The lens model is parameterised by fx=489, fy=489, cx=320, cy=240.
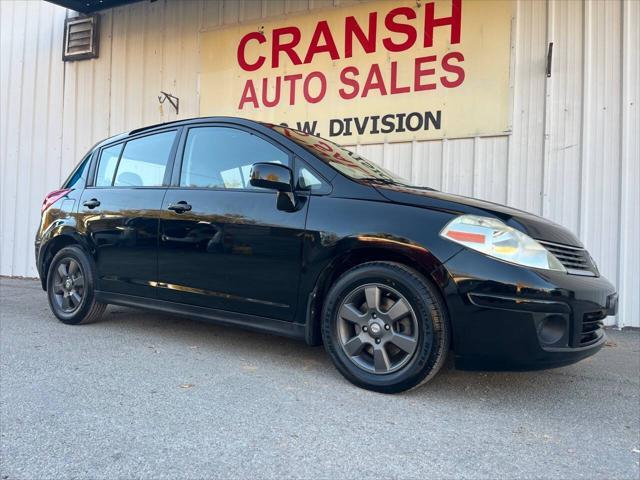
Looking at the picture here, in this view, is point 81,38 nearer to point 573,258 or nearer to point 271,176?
point 271,176

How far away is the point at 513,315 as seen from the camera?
2.52 m

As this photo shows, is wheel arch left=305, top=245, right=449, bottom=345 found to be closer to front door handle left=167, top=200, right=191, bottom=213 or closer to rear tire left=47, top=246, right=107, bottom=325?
front door handle left=167, top=200, right=191, bottom=213

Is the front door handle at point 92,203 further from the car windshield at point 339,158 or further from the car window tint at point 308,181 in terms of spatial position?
the car window tint at point 308,181

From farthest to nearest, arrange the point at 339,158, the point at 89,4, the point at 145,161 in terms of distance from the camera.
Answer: the point at 89,4, the point at 145,161, the point at 339,158

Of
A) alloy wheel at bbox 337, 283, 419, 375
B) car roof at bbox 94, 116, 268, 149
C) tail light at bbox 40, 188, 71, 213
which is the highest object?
car roof at bbox 94, 116, 268, 149

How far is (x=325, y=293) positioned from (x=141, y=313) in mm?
2935

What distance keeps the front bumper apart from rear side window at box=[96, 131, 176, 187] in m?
2.54

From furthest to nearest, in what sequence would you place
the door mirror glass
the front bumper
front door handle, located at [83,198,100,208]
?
front door handle, located at [83,198,100,208] < the door mirror glass < the front bumper

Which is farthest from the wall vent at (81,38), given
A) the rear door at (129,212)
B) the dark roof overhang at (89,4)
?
the rear door at (129,212)

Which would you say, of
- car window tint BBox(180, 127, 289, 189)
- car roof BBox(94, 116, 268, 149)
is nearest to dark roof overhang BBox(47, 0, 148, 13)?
car roof BBox(94, 116, 268, 149)

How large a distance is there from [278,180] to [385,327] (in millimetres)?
1125

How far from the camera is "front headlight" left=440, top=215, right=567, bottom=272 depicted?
2.61m

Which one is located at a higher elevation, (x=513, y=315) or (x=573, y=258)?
(x=573, y=258)

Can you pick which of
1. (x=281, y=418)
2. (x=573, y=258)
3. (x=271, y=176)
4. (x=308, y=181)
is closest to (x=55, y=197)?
(x=271, y=176)
